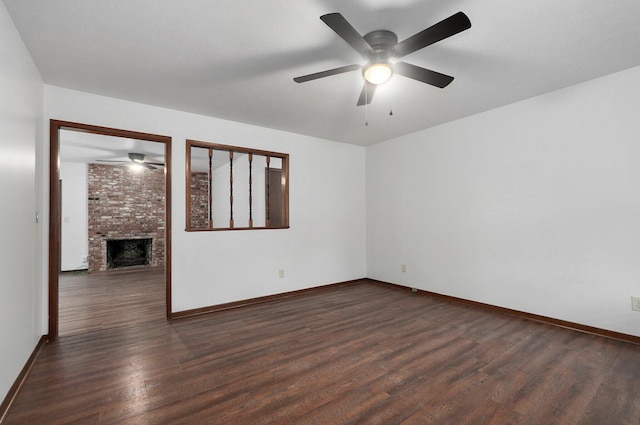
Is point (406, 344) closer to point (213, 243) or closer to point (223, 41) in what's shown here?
point (213, 243)

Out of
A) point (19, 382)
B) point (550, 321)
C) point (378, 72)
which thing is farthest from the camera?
point (550, 321)

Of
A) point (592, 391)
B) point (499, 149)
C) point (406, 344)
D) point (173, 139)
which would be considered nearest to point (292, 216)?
point (173, 139)

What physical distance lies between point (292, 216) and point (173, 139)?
189 cm

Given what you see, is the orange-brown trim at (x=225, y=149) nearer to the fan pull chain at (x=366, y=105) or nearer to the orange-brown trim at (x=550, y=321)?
the fan pull chain at (x=366, y=105)

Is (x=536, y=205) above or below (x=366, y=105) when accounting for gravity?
below

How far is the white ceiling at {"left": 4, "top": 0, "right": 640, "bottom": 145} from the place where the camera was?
189cm

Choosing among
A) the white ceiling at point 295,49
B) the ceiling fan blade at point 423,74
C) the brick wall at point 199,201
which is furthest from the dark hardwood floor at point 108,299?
the ceiling fan blade at point 423,74

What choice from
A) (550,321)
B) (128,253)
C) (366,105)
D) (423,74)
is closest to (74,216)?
(128,253)

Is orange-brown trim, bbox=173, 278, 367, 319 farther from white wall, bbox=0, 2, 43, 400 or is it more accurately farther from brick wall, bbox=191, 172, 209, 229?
brick wall, bbox=191, 172, 209, 229

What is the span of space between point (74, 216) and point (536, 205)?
8548 mm

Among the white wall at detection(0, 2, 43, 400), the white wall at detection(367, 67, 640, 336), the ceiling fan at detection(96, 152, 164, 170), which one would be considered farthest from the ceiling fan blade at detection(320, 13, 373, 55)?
the ceiling fan at detection(96, 152, 164, 170)

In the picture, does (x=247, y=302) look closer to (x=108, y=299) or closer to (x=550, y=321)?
(x=108, y=299)

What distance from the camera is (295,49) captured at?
233 centimetres

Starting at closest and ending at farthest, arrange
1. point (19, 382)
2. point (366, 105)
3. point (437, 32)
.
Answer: point (437, 32) → point (19, 382) → point (366, 105)
